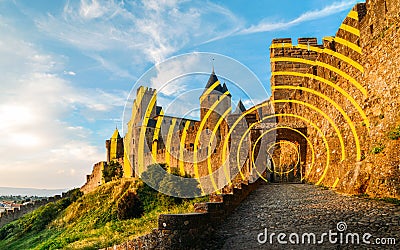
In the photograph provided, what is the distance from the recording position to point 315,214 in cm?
647

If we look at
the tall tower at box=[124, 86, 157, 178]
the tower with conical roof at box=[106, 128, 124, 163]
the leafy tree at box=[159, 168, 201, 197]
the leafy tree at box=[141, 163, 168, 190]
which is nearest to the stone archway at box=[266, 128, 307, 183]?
the leafy tree at box=[159, 168, 201, 197]

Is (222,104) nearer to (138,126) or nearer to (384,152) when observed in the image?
(138,126)

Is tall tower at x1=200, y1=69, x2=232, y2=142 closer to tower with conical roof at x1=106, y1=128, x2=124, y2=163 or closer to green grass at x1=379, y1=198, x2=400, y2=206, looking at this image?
tower with conical roof at x1=106, y1=128, x2=124, y2=163

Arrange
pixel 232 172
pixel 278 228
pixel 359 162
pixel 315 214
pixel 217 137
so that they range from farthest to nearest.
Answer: pixel 217 137, pixel 232 172, pixel 359 162, pixel 315 214, pixel 278 228

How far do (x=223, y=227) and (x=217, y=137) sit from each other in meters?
19.6

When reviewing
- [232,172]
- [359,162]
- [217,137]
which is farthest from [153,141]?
[359,162]

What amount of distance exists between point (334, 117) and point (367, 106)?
8.42 ft

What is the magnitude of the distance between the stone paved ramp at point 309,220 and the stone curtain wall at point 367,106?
687mm

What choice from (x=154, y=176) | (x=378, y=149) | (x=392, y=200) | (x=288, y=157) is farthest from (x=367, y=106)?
(x=154, y=176)

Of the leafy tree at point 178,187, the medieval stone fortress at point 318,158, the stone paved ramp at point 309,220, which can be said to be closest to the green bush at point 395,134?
the medieval stone fortress at point 318,158

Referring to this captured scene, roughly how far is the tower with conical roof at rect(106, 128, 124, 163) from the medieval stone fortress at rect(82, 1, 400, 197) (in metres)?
27.3

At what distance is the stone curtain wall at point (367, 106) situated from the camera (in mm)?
7605

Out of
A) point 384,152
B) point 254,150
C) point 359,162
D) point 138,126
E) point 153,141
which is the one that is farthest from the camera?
point 138,126

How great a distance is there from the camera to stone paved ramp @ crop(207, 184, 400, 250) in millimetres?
5105
